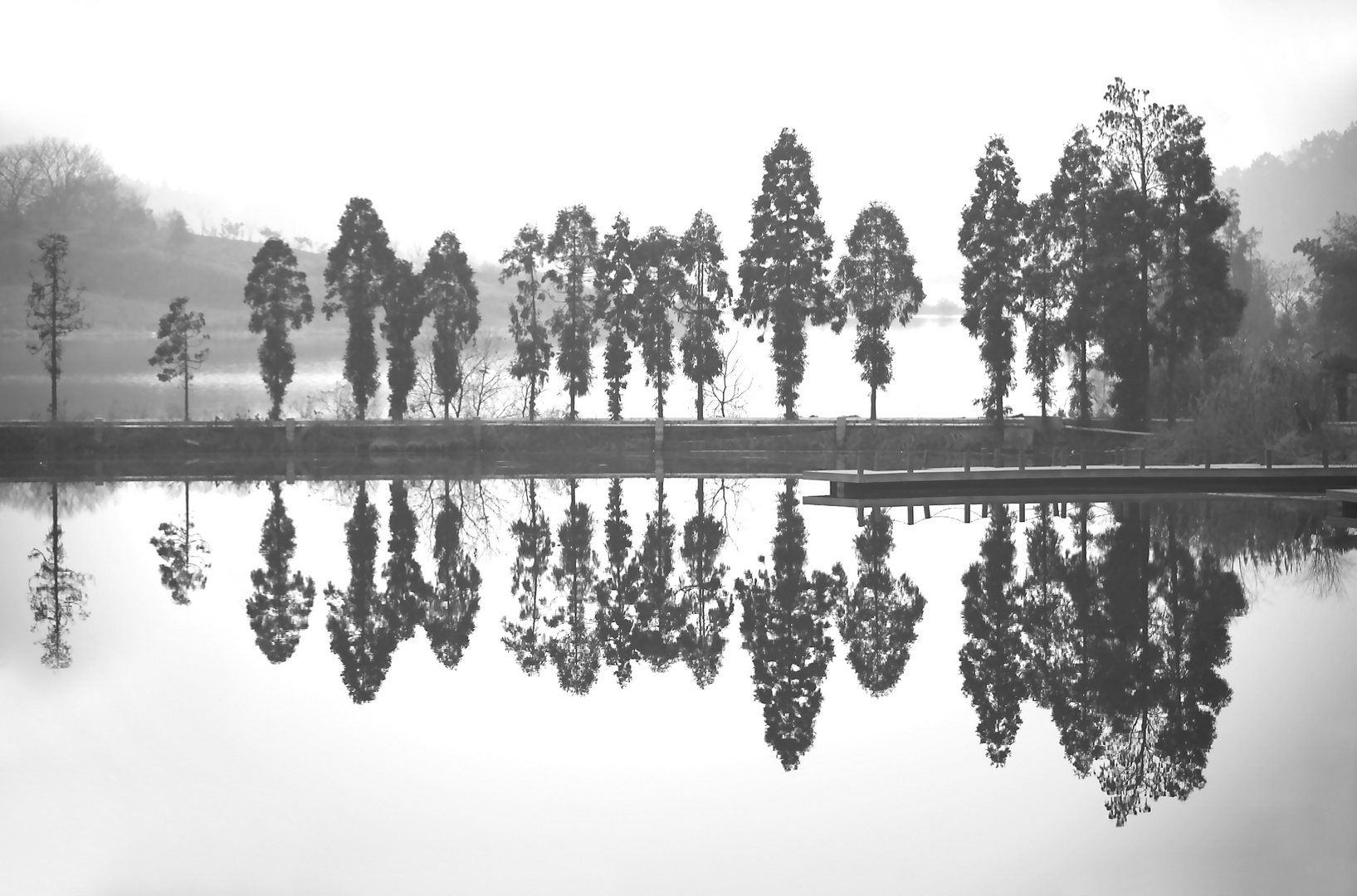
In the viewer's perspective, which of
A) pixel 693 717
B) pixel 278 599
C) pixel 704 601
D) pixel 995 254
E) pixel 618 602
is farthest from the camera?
pixel 995 254

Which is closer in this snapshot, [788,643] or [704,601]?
[788,643]

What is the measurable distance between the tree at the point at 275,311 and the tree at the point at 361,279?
113cm

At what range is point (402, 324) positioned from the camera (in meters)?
43.8

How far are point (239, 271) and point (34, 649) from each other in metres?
80.5

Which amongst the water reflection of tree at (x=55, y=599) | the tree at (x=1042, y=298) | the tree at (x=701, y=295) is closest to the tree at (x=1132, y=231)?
the tree at (x=1042, y=298)

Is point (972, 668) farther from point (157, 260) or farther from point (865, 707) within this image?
point (157, 260)

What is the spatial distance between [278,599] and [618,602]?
3856 millimetres

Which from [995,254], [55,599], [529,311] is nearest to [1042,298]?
[995,254]

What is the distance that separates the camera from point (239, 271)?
3536 inches

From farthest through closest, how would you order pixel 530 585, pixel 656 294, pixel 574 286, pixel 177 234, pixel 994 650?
pixel 177 234 < pixel 574 286 < pixel 656 294 < pixel 530 585 < pixel 994 650

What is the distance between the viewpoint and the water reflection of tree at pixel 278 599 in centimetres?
1359

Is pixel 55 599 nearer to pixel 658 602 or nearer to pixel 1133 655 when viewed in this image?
pixel 658 602

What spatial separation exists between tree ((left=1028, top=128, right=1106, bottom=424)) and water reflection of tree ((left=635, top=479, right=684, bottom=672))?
2037cm

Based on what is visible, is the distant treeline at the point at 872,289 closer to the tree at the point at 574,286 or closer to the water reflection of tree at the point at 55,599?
the tree at the point at 574,286
